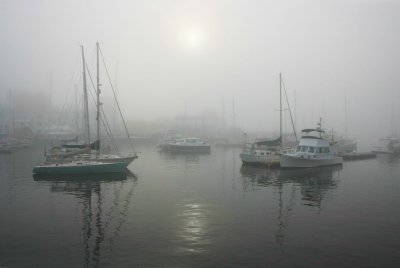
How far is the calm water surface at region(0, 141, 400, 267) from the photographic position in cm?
1744

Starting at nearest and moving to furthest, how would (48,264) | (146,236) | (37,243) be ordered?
1. (48,264)
2. (37,243)
3. (146,236)

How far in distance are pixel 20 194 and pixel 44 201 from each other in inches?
193

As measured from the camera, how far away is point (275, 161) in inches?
2255

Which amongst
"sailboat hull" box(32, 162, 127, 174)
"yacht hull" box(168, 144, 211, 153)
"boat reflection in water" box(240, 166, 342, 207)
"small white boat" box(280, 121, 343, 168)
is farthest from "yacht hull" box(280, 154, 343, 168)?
"yacht hull" box(168, 144, 211, 153)

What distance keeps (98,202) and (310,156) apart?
3562 cm

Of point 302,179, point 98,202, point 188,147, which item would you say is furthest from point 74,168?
point 188,147

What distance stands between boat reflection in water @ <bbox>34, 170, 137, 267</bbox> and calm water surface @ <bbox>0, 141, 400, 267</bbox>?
0.07 meters

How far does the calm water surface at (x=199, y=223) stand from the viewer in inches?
687

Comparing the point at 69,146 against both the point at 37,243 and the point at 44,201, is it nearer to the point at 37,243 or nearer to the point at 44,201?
the point at 44,201

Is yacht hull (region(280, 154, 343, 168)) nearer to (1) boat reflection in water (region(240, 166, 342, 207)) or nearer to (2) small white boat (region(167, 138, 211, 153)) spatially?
(1) boat reflection in water (region(240, 166, 342, 207))

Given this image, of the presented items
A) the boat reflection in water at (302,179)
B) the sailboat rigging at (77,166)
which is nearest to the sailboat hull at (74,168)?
the sailboat rigging at (77,166)

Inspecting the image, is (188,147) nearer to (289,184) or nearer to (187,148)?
(187,148)

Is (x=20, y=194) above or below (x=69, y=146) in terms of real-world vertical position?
Result: below

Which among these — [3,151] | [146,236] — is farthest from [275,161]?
[3,151]
